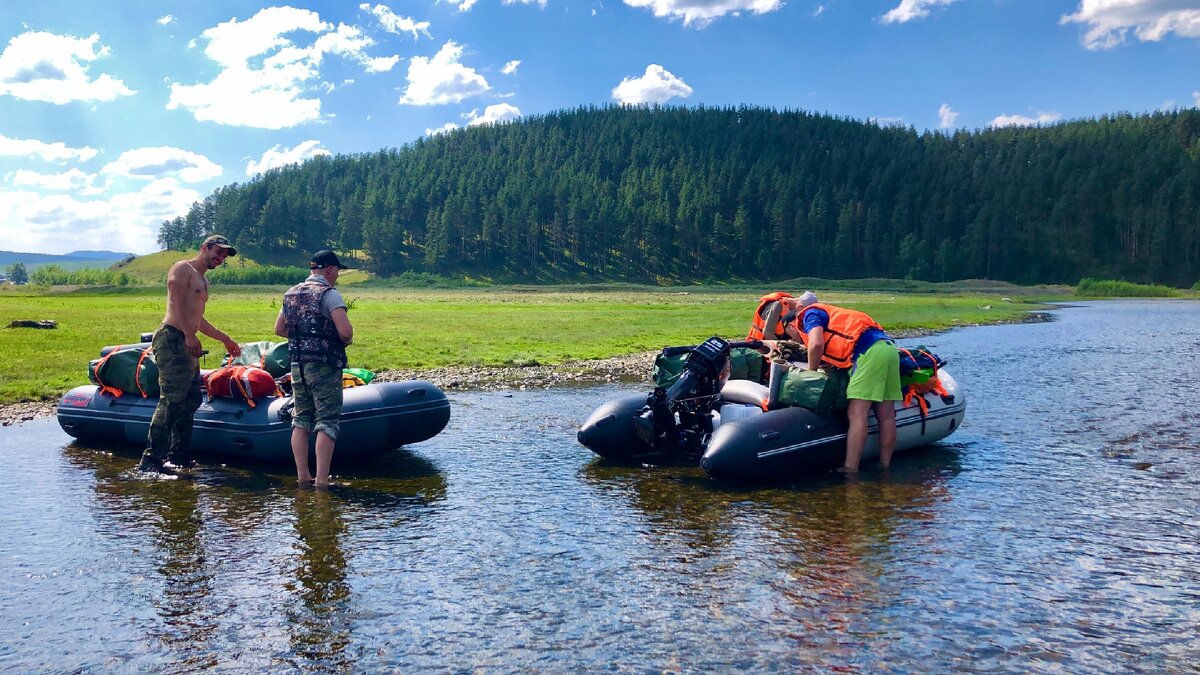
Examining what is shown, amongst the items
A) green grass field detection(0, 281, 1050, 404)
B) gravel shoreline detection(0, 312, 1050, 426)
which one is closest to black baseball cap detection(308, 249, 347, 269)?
gravel shoreline detection(0, 312, 1050, 426)

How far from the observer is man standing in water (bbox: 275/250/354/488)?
10.2m

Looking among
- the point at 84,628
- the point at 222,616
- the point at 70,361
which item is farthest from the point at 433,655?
the point at 70,361

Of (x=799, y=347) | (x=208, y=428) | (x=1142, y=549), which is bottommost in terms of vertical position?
(x=1142, y=549)

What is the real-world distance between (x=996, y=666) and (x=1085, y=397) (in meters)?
14.9

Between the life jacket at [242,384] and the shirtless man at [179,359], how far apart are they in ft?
2.04

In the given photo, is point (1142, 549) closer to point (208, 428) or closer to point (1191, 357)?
point (208, 428)

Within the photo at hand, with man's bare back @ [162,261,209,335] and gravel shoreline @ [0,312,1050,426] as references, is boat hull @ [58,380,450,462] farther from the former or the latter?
gravel shoreline @ [0,312,1050,426]

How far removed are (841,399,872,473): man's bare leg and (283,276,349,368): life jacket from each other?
651 centimetres

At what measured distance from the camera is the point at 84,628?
637cm

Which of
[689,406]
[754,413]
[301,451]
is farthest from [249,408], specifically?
[754,413]

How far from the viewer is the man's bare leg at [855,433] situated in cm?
1132

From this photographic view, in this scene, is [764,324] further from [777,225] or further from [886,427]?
[777,225]

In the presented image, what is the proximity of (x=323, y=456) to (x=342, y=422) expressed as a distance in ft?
2.79

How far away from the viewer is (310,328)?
401 inches
